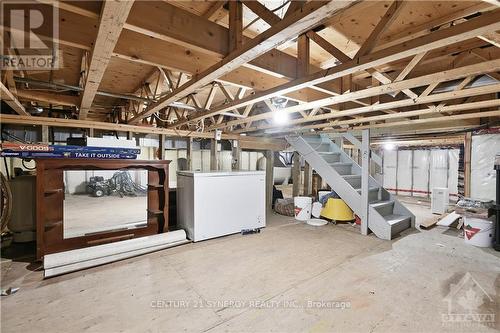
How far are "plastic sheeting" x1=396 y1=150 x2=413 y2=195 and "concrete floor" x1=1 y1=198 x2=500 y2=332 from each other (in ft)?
20.1

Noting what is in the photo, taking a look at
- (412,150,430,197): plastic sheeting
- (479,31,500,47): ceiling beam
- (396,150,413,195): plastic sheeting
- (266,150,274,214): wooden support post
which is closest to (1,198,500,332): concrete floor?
(479,31,500,47): ceiling beam

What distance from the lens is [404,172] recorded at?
27.9 feet

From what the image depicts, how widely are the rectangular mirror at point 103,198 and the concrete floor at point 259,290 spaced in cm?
179

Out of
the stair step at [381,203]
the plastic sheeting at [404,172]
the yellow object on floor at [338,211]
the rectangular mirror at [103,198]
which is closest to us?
the stair step at [381,203]

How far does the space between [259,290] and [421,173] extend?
344 inches

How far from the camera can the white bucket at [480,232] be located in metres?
3.10

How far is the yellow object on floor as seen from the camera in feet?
13.6

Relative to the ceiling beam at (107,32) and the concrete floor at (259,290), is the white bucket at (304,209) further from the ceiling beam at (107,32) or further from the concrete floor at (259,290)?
the ceiling beam at (107,32)

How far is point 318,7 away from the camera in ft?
2.90

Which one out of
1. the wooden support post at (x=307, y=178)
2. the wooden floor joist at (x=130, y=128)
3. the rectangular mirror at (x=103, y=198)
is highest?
the wooden floor joist at (x=130, y=128)

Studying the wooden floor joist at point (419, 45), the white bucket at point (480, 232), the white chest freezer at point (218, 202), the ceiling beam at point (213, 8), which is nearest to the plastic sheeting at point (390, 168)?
the white bucket at point (480, 232)

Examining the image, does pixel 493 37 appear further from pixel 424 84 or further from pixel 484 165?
pixel 484 165

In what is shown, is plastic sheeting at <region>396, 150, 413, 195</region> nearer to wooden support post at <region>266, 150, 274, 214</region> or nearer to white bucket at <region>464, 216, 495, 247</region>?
white bucket at <region>464, 216, 495, 247</region>

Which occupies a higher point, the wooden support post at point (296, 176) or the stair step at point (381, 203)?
the wooden support post at point (296, 176)
